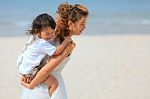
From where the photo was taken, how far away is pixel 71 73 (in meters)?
7.65

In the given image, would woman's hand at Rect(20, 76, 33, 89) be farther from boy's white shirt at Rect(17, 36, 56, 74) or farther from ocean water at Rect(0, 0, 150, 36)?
ocean water at Rect(0, 0, 150, 36)

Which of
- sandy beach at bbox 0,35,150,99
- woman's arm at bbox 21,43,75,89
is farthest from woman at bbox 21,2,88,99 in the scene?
sandy beach at bbox 0,35,150,99

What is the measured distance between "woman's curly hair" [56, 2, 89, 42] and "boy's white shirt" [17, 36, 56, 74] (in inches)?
3.8

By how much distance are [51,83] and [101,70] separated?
498 centimetres

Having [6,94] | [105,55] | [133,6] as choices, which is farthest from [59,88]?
[133,6]

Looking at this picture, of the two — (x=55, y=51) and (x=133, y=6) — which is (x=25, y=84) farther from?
(x=133, y=6)

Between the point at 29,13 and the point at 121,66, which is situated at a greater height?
the point at 121,66

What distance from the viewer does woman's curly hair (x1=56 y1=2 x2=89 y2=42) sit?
8.96 ft

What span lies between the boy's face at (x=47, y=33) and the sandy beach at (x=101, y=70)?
3444mm

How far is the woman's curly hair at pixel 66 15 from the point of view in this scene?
273 centimetres

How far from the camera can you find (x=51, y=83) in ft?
9.22

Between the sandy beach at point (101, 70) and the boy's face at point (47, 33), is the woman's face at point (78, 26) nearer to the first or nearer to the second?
the boy's face at point (47, 33)

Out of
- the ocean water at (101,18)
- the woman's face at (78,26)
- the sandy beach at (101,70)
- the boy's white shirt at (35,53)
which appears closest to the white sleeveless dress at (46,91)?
the boy's white shirt at (35,53)

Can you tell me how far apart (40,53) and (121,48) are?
7.38m
